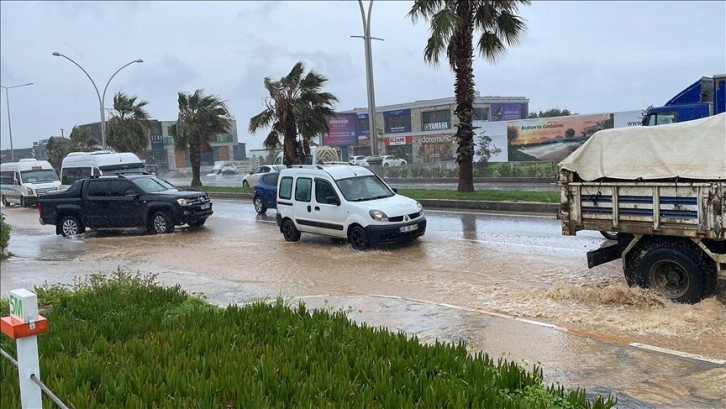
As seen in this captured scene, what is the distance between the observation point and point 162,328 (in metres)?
5.84

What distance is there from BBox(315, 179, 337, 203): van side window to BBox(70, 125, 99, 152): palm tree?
43.5 meters

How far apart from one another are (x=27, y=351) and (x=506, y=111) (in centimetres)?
6453

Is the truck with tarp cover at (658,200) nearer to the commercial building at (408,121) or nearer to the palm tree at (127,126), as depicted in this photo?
the palm tree at (127,126)

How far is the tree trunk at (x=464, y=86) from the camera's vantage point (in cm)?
2098

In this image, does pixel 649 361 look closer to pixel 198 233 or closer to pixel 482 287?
pixel 482 287

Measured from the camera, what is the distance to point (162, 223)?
58.7 feet

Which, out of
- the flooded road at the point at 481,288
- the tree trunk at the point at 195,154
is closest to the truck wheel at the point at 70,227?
the flooded road at the point at 481,288

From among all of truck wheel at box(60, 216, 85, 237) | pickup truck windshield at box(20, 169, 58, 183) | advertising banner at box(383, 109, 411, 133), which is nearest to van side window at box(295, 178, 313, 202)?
truck wheel at box(60, 216, 85, 237)

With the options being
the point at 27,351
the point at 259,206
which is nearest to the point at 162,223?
the point at 259,206

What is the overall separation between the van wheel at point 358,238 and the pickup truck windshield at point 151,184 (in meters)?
7.40

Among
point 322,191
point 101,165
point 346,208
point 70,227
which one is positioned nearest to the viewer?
point 346,208

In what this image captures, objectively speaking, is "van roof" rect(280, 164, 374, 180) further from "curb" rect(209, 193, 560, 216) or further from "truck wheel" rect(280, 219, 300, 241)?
"curb" rect(209, 193, 560, 216)

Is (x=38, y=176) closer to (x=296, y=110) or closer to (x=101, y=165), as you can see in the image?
(x=101, y=165)

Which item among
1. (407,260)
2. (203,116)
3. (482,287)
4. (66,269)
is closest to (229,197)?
(203,116)
